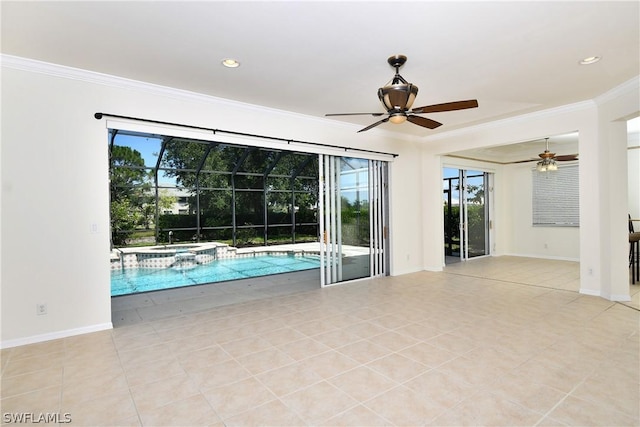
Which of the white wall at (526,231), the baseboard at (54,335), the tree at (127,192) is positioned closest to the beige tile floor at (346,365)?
the baseboard at (54,335)

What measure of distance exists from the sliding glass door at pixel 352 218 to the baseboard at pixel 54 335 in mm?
3076

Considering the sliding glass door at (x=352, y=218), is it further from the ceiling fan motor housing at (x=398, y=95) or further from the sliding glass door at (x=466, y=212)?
the sliding glass door at (x=466, y=212)

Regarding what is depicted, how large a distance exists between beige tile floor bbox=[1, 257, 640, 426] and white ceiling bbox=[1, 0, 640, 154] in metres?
2.75

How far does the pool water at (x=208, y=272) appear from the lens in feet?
21.3

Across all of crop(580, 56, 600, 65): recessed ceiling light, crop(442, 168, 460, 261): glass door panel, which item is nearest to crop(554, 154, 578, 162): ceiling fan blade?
crop(442, 168, 460, 261): glass door panel

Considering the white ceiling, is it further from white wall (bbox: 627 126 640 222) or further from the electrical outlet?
white wall (bbox: 627 126 640 222)

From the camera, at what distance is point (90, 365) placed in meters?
2.79

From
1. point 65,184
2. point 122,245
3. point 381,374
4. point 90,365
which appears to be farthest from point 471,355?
point 122,245

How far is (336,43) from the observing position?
3.02m

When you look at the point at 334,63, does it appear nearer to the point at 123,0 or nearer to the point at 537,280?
the point at 123,0

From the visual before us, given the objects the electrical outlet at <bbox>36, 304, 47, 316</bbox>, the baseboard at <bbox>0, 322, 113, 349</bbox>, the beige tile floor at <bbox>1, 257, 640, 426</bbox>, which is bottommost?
the beige tile floor at <bbox>1, 257, 640, 426</bbox>

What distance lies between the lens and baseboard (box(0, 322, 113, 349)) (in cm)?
320

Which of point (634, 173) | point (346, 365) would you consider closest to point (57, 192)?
point (346, 365)

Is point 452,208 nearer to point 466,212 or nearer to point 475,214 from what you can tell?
point 466,212
